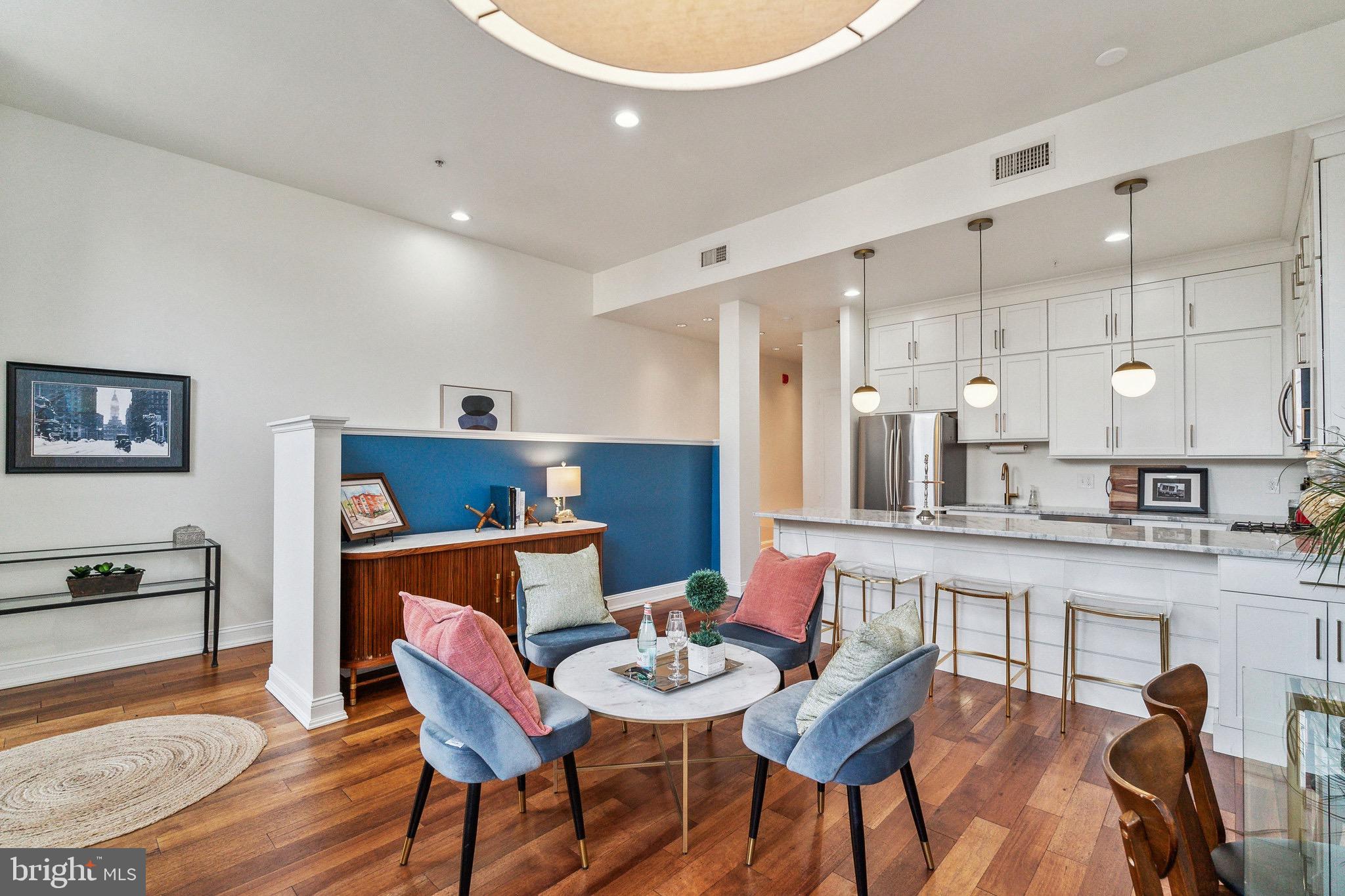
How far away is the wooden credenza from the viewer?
343cm

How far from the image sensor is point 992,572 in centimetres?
370

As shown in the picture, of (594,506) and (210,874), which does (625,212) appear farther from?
(210,874)

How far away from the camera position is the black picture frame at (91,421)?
3648mm

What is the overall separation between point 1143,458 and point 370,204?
670cm

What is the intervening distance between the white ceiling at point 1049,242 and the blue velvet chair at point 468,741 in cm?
393

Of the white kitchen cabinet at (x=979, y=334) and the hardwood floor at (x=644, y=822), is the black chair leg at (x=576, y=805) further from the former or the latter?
the white kitchen cabinet at (x=979, y=334)

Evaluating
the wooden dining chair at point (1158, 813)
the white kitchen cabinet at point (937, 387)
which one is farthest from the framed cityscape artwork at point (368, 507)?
the white kitchen cabinet at point (937, 387)

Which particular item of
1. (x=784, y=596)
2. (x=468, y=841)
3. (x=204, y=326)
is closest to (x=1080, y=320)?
(x=784, y=596)

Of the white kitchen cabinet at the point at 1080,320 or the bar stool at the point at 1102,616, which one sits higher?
the white kitchen cabinet at the point at 1080,320

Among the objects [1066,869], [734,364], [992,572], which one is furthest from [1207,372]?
[1066,869]

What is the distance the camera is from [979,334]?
19.2 feet

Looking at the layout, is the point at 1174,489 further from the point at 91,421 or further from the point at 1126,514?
the point at 91,421

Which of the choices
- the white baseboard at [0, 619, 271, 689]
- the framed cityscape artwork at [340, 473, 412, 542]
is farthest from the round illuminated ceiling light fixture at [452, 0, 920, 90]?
the white baseboard at [0, 619, 271, 689]

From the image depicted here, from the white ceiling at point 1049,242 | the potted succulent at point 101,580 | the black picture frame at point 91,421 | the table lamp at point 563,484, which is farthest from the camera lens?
the table lamp at point 563,484
